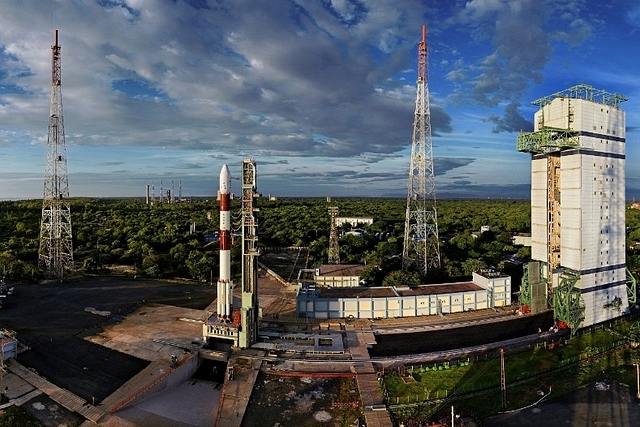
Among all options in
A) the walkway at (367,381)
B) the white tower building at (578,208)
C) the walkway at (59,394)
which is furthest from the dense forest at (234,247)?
the walkway at (59,394)

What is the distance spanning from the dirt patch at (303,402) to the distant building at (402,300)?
1086cm

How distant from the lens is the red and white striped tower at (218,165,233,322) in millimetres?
34000

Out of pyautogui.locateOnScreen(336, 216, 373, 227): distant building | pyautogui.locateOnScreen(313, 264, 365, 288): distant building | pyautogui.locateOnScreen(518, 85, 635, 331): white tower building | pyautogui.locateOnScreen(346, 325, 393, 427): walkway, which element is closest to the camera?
pyautogui.locateOnScreen(346, 325, 393, 427): walkway

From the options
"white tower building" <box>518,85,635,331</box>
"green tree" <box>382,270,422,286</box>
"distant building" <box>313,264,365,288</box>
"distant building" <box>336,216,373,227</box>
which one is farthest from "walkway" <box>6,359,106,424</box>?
"distant building" <box>336,216,373,227</box>

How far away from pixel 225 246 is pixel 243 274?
2.79 meters

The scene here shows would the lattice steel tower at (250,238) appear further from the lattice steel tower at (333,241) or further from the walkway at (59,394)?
the lattice steel tower at (333,241)

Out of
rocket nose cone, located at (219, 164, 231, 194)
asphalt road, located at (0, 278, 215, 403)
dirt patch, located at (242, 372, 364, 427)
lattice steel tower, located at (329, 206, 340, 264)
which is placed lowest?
dirt patch, located at (242, 372, 364, 427)

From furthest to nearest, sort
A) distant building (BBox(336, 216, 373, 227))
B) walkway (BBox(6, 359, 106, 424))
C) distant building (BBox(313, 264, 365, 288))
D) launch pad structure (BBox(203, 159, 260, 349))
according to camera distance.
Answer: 1. distant building (BBox(336, 216, 373, 227))
2. distant building (BBox(313, 264, 365, 288))
3. launch pad structure (BBox(203, 159, 260, 349))
4. walkway (BBox(6, 359, 106, 424))

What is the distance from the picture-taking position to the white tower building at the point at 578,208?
38.4 meters

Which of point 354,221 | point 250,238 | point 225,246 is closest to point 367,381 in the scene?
point 250,238

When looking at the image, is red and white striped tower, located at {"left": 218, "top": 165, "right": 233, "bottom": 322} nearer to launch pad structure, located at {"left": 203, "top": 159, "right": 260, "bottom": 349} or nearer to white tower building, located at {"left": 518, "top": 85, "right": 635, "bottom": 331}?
launch pad structure, located at {"left": 203, "top": 159, "right": 260, "bottom": 349}

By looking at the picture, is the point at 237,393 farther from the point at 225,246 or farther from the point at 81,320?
the point at 81,320

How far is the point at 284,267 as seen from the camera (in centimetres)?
6725

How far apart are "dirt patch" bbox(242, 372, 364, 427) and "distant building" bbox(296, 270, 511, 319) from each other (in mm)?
10856
